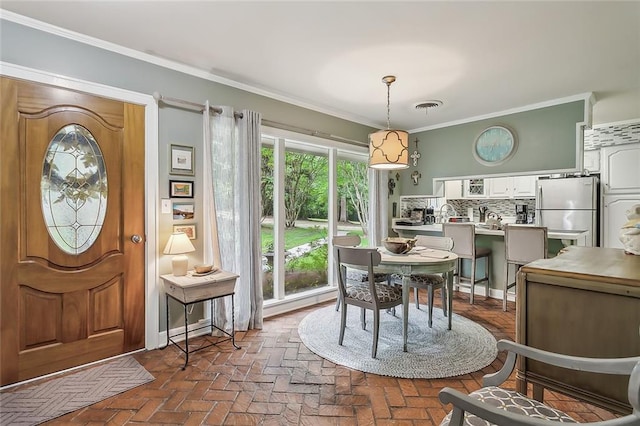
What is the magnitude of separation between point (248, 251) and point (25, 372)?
177cm

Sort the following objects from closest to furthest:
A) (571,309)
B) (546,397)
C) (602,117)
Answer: (571,309), (546,397), (602,117)

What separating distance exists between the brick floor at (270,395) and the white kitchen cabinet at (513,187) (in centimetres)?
325

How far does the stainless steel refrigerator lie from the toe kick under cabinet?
3.20m

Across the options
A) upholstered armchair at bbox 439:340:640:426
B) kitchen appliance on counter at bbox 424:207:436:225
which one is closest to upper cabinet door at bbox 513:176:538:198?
kitchen appliance on counter at bbox 424:207:436:225

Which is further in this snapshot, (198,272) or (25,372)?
(198,272)

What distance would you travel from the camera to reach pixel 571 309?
1.26 m

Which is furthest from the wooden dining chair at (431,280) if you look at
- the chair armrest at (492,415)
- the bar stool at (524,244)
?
the chair armrest at (492,415)

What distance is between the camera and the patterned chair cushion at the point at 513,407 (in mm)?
1108

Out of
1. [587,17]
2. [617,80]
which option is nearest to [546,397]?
[587,17]

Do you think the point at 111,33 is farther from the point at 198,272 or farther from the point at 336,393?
the point at 336,393

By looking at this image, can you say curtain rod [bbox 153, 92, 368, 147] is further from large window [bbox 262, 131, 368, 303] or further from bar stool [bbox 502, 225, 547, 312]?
bar stool [bbox 502, 225, 547, 312]

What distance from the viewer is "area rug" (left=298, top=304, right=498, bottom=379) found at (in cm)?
238

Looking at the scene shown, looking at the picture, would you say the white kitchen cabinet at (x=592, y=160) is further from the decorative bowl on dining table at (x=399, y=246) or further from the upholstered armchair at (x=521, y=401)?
the upholstered armchair at (x=521, y=401)

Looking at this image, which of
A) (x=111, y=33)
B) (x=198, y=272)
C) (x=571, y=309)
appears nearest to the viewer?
(x=571, y=309)
